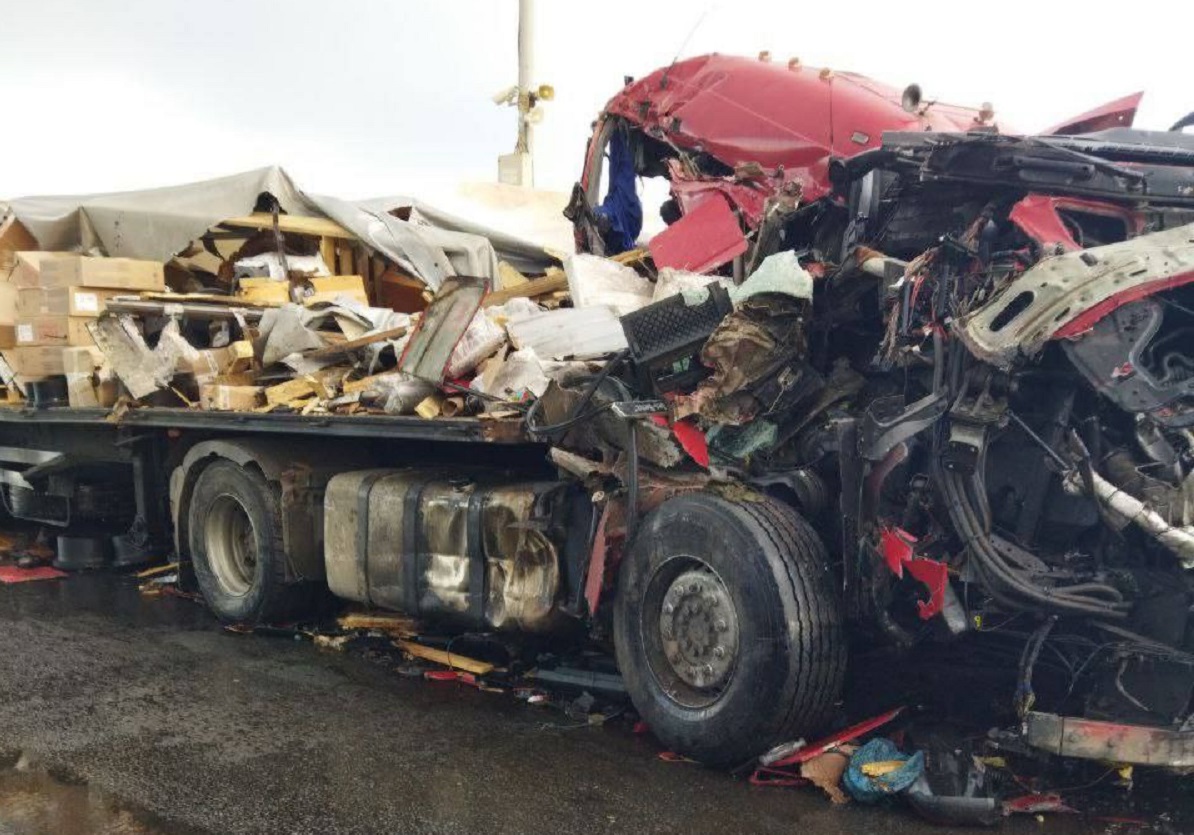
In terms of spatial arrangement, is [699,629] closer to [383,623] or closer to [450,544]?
[450,544]

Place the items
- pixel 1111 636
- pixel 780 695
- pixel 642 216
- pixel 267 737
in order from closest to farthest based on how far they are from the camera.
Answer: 1. pixel 1111 636
2. pixel 780 695
3. pixel 267 737
4. pixel 642 216

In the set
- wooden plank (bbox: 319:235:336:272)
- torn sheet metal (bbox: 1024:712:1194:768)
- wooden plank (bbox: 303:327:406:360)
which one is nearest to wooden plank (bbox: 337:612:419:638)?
wooden plank (bbox: 303:327:406:360)

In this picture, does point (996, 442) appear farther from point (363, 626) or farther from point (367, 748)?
point (363, 626)

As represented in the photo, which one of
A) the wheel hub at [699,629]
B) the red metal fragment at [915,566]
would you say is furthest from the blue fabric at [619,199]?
the red metal fragment at [915,566]

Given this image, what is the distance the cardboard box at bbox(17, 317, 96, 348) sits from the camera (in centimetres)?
803

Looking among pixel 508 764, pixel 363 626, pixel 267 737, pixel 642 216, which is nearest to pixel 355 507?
pixel 363 626

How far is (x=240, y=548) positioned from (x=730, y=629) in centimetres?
430

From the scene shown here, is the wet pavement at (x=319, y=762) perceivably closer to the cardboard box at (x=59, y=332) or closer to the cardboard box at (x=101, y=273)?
the cardboard box at (x=59, y=332)

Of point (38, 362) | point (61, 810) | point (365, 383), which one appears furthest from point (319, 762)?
point (38, 362)

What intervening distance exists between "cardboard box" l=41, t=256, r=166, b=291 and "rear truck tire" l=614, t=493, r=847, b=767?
5485 millimetres

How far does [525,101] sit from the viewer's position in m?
17.5

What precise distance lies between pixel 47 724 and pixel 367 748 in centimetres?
155

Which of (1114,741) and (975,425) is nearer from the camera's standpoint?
(1114,741)

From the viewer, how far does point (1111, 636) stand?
3.64 meters
